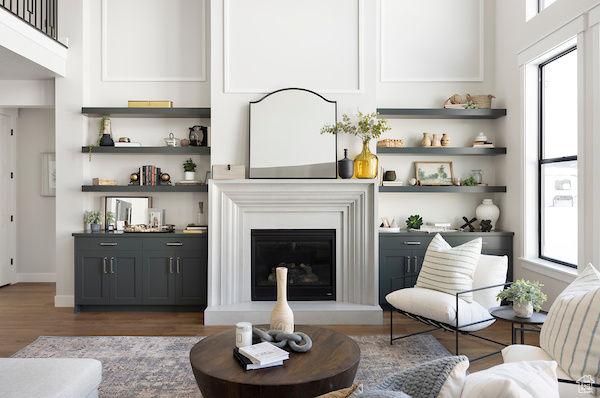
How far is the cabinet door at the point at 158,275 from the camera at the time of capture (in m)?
5.06

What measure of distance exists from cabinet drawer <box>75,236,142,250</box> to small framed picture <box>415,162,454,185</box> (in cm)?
327

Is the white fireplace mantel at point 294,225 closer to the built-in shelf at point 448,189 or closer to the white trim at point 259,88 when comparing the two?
the built-in shelf at point 448,189

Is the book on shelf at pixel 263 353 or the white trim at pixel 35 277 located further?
the white trim at pixel 35 277

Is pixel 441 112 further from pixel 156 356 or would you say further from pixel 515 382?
pixel 515 382

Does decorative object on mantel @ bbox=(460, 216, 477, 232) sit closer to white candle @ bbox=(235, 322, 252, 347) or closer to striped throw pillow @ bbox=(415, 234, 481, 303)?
striped throw pillow @ bbox=(415, 234, 481, 303)

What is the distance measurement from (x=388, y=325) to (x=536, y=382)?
347 centimetres

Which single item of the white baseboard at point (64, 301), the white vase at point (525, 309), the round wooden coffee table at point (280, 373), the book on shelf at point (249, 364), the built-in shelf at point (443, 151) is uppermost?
the built-in shelf at point (443, 151)

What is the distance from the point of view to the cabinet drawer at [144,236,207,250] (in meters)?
5.05

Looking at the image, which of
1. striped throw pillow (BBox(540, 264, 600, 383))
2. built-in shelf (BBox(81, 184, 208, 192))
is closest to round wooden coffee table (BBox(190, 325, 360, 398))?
striped throw pillow (BBox(540, 264, 600, 383))

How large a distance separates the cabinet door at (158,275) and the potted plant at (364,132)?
7.16 feet

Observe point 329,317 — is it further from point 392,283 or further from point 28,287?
point 28,287

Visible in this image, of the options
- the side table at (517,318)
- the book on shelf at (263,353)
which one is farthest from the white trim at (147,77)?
the side table at (517,318)

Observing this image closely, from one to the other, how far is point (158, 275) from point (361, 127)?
270 cm

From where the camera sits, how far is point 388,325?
4.66 metres
